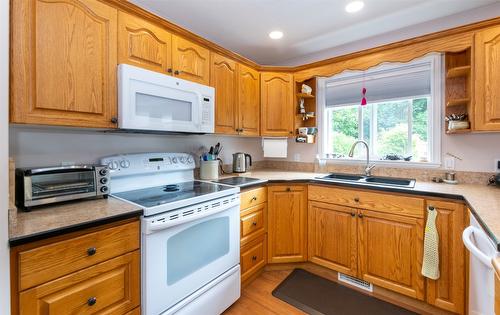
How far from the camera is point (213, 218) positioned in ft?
5.33

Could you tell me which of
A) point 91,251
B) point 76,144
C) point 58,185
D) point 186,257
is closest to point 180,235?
point 186,257

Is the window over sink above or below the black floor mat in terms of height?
above

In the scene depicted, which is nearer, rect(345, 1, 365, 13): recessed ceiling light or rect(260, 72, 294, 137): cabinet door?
rect(345, 1, 365, 13): recessed ceiling light

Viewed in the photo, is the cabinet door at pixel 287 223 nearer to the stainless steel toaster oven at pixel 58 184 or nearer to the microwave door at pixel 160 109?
the microwave door at pixel 160 109

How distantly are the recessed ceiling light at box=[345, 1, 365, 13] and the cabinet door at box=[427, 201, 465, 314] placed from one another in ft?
5.28

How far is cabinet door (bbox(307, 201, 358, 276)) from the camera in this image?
1.97 m

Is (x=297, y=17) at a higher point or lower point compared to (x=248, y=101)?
higher

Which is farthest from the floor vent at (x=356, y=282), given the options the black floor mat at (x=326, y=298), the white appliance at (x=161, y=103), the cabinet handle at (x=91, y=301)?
the cabinet handle at (x=91, y=301)

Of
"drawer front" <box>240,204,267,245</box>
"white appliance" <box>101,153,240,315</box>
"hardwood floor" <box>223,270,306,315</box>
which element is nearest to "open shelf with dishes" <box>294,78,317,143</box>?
"drawer front" <box>240,204,267,245</box>

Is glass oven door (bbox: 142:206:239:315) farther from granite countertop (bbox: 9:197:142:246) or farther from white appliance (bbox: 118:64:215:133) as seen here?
white appliance (bbox: 118:64:215:133)

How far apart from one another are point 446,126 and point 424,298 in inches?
55.7

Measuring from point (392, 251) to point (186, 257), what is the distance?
5.04 feet

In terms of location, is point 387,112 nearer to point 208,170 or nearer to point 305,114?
point 305,114

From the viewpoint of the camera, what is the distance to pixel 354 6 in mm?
1889
